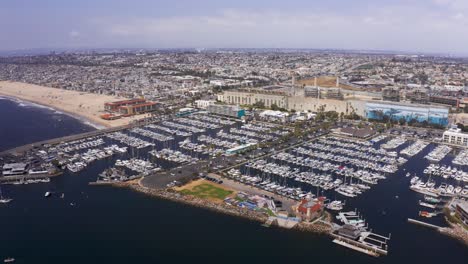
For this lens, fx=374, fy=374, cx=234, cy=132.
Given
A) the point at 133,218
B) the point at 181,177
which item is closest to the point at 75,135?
the point at 181,177

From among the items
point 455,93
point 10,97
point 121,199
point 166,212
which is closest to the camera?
point 166,212

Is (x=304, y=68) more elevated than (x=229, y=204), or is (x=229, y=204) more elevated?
(x=304, y=68)

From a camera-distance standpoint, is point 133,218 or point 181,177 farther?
point 181,177

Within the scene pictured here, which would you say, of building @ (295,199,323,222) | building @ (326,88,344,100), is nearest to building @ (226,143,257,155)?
building @ (295,199,323,222)

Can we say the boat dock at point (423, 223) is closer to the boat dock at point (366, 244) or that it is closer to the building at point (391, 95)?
the boat dock at point (366, 244)

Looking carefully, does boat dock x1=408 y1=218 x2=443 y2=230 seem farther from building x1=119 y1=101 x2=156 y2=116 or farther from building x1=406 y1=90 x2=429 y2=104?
building x1=119 y1=101 x2=156 y2=116

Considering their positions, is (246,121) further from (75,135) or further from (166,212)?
(166,212)

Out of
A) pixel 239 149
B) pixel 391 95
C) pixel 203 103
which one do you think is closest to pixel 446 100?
pixel 391 95
